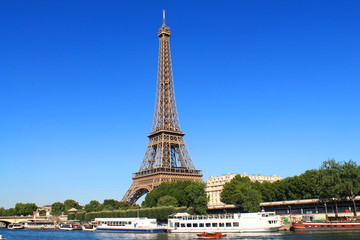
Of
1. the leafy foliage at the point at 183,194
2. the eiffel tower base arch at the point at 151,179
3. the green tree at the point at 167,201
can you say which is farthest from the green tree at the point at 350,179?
the eiffel tower base arch at the point at 151,179

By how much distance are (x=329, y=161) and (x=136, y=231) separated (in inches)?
1782

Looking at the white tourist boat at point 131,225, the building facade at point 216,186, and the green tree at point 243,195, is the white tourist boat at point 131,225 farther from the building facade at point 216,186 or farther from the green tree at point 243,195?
the building facade at point 216,186

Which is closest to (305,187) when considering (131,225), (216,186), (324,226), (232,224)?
(324,226)

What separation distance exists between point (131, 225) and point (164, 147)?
4088 centimetres

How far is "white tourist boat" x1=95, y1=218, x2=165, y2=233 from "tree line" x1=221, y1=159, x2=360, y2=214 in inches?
905

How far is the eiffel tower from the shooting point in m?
126

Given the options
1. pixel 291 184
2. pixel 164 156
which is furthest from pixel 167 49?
pixel 291 184

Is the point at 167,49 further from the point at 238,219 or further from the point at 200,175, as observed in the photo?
the point at 238,219

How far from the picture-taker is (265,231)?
7412 centimetres

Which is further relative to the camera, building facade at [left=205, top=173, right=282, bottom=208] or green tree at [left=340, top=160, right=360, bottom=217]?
building facade at [left=205, top=173, right=282, bottom=208]

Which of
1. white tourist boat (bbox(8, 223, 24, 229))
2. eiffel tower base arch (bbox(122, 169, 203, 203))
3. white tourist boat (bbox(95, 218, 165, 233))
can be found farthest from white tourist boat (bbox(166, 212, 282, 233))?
white tourist boat (bbox(8, 223, 24, 229))

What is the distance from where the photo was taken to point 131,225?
298 feet

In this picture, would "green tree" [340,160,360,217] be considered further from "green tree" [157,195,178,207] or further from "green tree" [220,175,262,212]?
"green tree" [157,195,178,207]

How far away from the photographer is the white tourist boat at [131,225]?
88562mm
